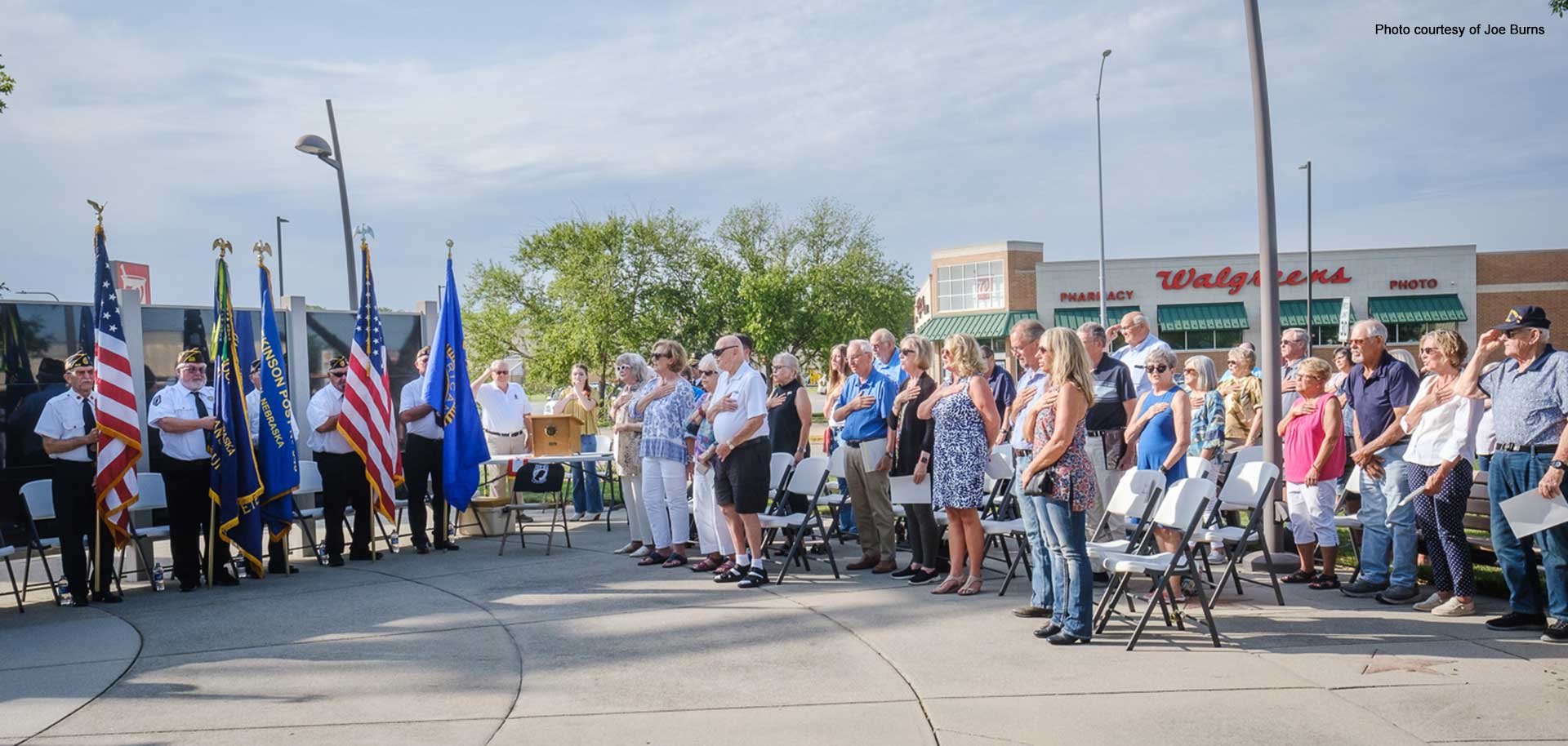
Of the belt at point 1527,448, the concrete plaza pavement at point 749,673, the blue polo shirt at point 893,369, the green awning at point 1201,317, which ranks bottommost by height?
the concrete plaza pavement at point 749,673

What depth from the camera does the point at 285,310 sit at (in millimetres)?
12094

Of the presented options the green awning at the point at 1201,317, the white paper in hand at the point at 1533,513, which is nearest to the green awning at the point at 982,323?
the green awning at the point at 1201,317

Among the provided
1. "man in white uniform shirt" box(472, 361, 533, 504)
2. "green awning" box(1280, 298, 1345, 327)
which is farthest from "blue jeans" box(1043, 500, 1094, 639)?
"green awning" box(1280, 298, 1345, 327)

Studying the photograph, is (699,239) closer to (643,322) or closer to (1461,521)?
(643,322)

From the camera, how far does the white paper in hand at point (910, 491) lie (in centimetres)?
801

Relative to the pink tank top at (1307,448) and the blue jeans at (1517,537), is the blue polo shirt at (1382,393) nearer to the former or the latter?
the pink tank top at (1307,448)

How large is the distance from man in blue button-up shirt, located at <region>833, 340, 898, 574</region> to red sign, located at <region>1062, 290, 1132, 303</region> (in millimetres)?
46558

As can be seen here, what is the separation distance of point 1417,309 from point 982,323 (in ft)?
65.9

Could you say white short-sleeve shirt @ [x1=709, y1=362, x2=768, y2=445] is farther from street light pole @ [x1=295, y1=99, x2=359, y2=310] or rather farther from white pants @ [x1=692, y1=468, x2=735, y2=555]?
street light pole @ [x1=295, y1=99, x2=359, y2=310]

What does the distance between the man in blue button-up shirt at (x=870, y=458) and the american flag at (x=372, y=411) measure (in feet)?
14.3

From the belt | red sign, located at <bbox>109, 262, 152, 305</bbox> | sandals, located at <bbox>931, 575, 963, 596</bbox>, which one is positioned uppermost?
red sign, located at <bbox>109, 262, 152, 305</bbox>

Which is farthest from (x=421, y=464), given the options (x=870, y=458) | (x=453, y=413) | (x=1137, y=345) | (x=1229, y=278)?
(x=1229, y=278)

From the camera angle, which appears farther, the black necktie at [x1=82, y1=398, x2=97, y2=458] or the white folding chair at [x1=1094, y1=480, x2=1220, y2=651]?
the black necktie at [x1=82, y1=398, x2=97, y2=458]

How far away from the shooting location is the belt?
6039 mm
